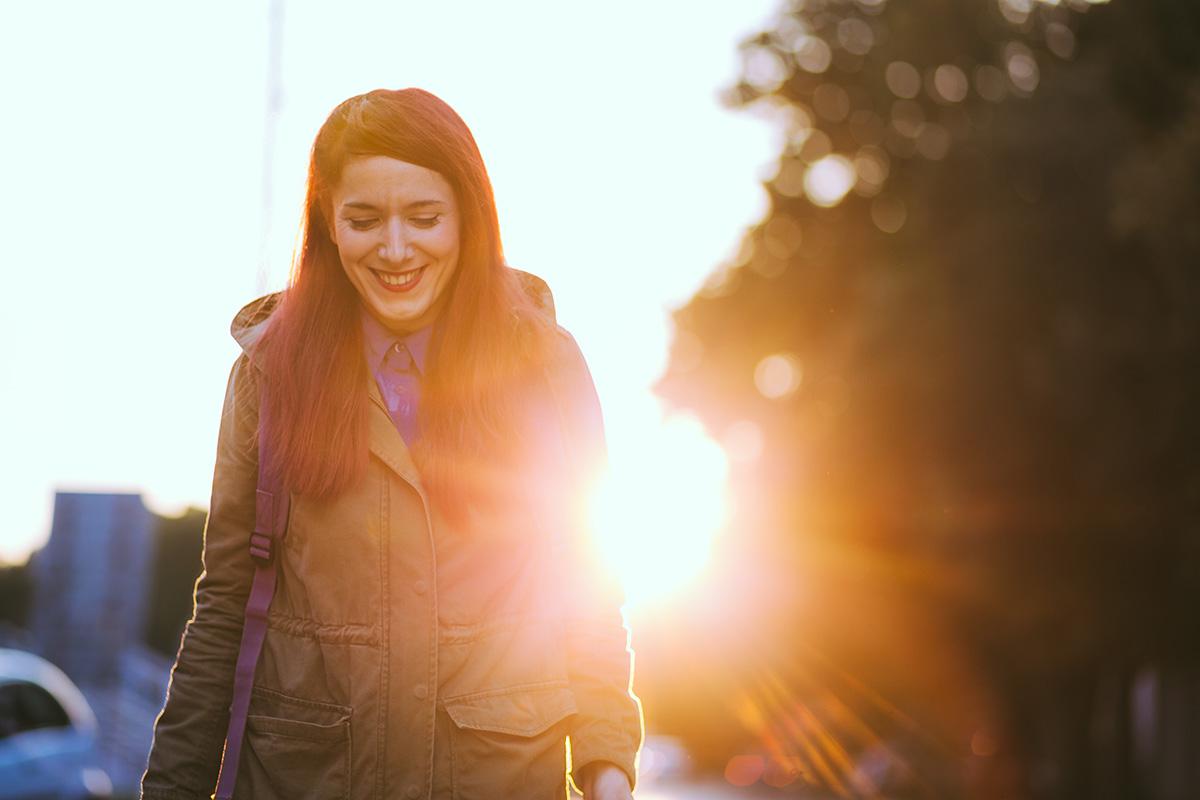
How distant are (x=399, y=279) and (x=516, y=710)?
81cm

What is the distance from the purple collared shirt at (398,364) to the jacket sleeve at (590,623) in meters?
0.26

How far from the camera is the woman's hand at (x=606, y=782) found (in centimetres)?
288

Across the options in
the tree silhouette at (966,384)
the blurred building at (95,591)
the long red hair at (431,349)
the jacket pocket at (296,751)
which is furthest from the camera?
the tree silhouette at (966,384)

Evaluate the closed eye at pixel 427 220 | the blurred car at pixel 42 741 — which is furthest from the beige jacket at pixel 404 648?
the blurred car at pixel 42 741

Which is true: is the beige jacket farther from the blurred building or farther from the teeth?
the blurred building

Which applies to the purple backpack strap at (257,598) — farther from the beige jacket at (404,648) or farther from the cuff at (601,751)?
the cuff at (601,751)

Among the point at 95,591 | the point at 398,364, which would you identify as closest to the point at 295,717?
the point at 398,364

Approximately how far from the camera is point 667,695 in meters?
60.7

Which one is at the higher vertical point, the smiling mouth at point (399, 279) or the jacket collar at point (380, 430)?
the smiling mouth at point (399, 279)

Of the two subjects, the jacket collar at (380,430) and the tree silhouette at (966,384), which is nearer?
the jacket collar at (380,430)

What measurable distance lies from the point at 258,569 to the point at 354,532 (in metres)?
0.20

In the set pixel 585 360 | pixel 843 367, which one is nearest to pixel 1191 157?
pixel 843 367

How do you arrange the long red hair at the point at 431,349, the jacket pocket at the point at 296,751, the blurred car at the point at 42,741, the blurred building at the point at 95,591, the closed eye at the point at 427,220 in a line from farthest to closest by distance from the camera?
the blurred building at the point at 95,591 → the blurred car at the point at 42,741 → the closed eye at the point at 427,220 → the long red hair at the point at 431,349 → the jacket pocket at the point at 296,751

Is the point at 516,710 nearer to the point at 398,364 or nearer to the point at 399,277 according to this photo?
the point at 398,364
